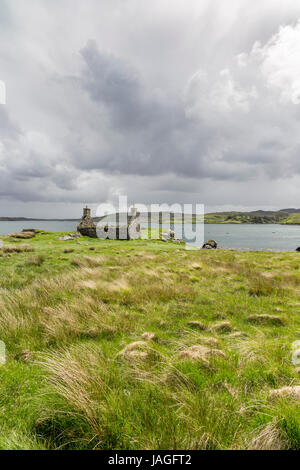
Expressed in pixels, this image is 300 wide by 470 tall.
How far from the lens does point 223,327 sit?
5.77 metres

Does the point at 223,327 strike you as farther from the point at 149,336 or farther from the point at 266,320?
the point at 149,336

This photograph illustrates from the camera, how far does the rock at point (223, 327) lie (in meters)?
5.63

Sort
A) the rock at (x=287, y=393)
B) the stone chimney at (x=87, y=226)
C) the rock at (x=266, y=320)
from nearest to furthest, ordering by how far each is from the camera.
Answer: the rock at (x=287, y=393), the rock at (x=266, y=320), the stone chimney at (x=87, y=226)

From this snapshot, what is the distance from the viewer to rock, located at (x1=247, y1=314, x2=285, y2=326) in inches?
244

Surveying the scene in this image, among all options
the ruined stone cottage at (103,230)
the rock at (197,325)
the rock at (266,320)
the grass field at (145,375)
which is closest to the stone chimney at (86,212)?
the ruined stone cottage at (103,230)

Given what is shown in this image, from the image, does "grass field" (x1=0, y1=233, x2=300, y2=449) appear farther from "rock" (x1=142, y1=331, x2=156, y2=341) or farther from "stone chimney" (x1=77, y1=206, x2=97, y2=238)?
"stone chimney" (x1=77, y1=206, x2=97, y2=238)

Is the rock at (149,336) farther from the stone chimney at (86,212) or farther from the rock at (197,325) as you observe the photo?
the stone chimney at (86,212)

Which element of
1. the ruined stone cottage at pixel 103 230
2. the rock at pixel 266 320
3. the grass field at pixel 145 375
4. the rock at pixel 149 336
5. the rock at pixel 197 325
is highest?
the ruined stone cottage at pixel 103 230

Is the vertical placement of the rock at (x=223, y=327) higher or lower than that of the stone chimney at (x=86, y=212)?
lower

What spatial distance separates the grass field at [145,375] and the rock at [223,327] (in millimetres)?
60

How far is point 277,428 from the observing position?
240 cm

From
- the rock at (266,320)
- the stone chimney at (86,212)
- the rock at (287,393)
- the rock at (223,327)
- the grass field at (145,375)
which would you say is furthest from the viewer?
the stone chimney at (86,212)

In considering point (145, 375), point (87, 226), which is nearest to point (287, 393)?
point (145, 375)
